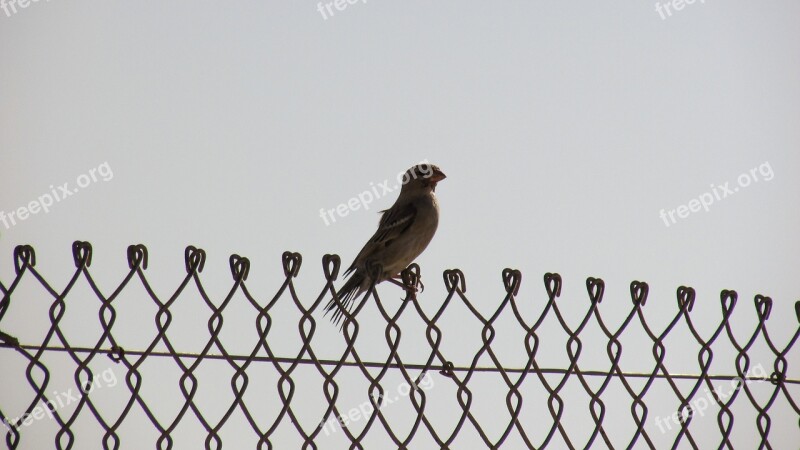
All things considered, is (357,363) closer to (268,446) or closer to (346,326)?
(346,326)

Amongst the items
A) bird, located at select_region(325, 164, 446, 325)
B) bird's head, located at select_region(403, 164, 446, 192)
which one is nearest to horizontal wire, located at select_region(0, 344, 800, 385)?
bird, located at select_region(325, 164, 446, 325)

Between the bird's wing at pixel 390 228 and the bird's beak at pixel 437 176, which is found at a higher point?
the bird's beak at pixel 437 176

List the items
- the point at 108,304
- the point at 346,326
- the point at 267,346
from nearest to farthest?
the point at 108,304
the point at 267,346
the point at 346,326

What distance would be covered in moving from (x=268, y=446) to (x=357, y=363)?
0.38 metres

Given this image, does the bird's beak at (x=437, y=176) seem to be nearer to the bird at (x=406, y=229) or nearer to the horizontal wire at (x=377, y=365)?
the bird at (x=406, y=229)

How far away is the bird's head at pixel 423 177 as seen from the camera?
273 inches

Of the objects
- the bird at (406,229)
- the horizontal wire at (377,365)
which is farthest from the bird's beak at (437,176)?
the horizontal wire at (377,365)

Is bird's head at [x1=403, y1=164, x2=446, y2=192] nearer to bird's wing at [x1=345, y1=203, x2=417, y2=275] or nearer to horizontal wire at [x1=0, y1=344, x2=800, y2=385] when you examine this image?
bird's wing at [x1=345, y1=203, x2=417, y2=275]

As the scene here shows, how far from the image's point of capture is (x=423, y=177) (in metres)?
6.95

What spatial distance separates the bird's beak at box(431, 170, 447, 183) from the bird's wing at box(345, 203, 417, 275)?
414 millimetres

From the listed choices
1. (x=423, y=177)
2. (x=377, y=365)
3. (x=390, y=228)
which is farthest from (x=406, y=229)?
(x=377, y=365)

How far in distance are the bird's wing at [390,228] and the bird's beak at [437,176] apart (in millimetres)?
414

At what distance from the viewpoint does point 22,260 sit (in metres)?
2.39

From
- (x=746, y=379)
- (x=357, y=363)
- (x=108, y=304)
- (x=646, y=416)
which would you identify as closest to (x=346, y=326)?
(x=357, y=363)
